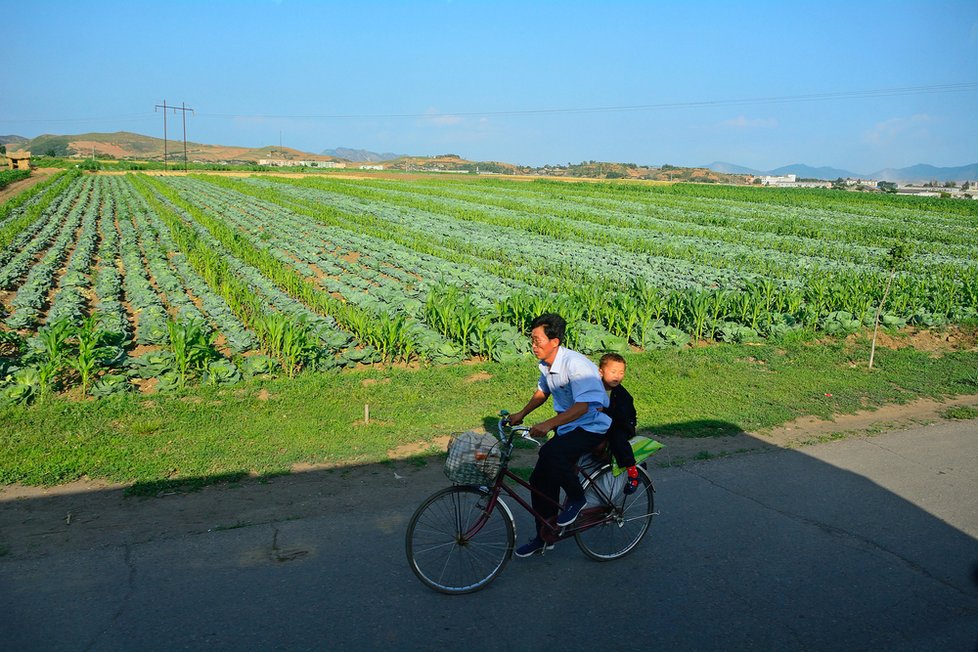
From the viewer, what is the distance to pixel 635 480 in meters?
4.70

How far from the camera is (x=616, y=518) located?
4.79m

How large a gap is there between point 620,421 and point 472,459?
1125 mm

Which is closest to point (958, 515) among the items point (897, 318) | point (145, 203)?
point (897, 318)

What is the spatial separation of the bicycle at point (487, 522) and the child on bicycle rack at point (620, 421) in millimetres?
107

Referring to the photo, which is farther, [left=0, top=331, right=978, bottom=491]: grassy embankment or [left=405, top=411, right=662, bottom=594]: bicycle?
[left=0, top=331, right=978, bottom=491]: grassy embankment

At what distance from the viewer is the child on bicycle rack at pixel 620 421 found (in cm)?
461

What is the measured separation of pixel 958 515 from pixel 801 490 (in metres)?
1.18

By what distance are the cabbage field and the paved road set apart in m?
4.33

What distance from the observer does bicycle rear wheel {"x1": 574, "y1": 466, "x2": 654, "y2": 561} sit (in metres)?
4.73

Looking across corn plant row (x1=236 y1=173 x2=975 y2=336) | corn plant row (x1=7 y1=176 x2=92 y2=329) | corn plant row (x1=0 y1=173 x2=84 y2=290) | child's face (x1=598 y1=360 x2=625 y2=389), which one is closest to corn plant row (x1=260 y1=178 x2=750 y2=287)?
corn plant row (x1=236 y1=173 x2=975 y2=336)

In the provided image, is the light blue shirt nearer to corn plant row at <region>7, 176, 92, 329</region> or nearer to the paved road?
the paved road

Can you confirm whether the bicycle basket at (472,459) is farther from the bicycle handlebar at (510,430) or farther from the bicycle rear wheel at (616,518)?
the bicycle rear wheel at (616,518)

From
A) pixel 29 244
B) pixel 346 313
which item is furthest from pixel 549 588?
pixel 29 244

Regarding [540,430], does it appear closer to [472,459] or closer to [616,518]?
[472,459]
